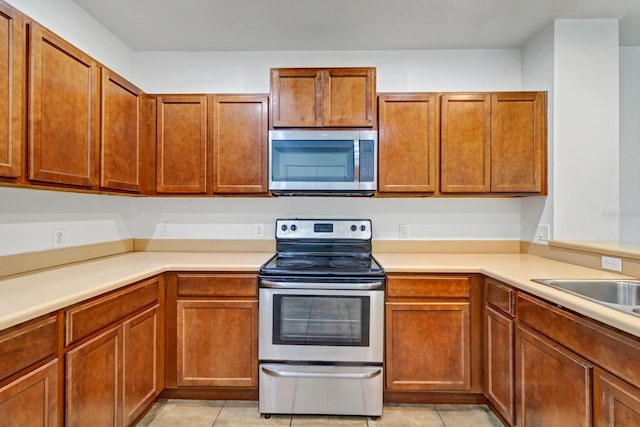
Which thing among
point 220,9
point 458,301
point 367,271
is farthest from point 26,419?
point 220,9

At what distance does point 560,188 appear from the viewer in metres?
2.27

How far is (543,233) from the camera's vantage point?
7.84 feet

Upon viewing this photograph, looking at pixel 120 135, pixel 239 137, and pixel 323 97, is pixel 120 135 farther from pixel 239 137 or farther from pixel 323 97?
pixel 323 97

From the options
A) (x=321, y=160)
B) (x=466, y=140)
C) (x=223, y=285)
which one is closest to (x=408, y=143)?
(x=466, y=140)

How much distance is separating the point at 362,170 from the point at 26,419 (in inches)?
77.4

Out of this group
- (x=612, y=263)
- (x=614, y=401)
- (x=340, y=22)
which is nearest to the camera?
(x=614, y=401)

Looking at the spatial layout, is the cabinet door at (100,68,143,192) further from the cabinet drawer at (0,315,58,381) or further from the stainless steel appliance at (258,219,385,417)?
the stainless steel appliance at (258,219,385,417)

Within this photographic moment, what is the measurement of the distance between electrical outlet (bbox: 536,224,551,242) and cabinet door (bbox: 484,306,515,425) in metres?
0.77

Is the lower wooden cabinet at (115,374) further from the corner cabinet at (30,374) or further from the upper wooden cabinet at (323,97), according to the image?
the upper wooden cabinet at (323,97)

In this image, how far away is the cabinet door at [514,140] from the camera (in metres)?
2.34

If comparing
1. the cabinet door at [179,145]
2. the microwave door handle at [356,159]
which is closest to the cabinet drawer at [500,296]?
the microwave door handle at [356,159]

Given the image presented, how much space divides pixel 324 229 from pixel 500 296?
124 cm

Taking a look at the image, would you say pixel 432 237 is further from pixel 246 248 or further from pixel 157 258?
pixel 157 258

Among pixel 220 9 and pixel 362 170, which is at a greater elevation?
pixel 220 9
